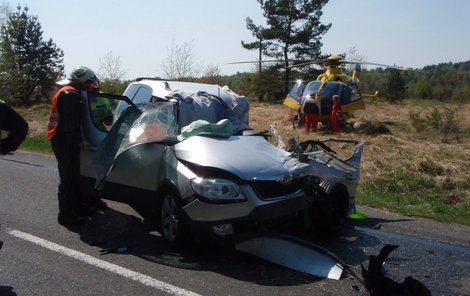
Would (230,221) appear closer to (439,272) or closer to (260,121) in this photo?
(439,272)

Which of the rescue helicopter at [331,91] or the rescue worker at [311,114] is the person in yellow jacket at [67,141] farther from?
the rescue helicopter at [331,91]

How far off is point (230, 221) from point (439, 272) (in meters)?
2.10

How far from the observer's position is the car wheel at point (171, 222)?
18.2 feet

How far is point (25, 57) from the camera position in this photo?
34.9 metres

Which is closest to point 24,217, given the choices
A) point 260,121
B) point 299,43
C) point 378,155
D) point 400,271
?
point 400,271

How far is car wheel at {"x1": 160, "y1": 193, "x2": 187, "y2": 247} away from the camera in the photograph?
5.54 meters

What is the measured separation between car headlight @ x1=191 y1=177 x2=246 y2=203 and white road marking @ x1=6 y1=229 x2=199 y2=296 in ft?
3.05

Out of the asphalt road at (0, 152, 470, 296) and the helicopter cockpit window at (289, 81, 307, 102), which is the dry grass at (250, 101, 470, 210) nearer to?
the helicopter cockpit window at (289, 81, 307, 102)

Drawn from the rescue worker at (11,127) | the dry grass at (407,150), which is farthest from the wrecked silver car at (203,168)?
the dry grass at (407,150)

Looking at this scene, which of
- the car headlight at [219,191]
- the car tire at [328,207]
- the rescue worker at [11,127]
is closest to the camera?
the rescue worker at [11,127]

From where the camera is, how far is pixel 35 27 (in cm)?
3528

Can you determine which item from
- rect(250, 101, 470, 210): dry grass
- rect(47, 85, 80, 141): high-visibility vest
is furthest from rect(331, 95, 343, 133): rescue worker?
rect(47, 85, 80, 141): high-visibility vest

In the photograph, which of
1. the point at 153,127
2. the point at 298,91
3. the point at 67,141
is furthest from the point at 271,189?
the point at 298,91

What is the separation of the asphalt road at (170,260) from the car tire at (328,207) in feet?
0.50
